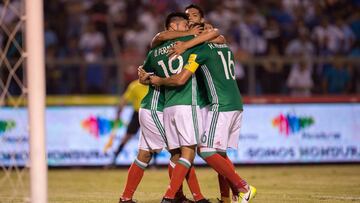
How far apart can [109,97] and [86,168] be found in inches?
64.6

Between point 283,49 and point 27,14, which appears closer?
point 27,14

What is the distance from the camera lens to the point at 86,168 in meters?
17.2

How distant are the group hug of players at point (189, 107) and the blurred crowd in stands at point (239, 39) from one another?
294 inches

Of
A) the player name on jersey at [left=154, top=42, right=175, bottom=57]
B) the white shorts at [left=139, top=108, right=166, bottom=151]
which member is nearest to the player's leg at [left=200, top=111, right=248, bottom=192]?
the white shorts at [left=139, top=108, right=166, bottom=151]

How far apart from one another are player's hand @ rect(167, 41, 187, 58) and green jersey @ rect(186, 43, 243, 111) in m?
0.15

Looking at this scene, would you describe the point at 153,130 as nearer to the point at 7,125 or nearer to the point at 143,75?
the point at 143,75

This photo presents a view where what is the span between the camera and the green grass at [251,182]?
10744 mm

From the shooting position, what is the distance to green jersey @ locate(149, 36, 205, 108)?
371 inches

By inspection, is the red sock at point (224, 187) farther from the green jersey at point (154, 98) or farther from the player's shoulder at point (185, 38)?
the player's shoulder at point (185, 38)

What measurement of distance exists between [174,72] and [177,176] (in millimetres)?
1268

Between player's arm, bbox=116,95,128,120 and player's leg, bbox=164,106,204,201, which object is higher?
player's leg, bbox=164,106,204,201

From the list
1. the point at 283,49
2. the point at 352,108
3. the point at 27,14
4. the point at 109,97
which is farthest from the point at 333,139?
the point at 27,14

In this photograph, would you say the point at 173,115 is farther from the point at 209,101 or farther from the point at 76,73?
the point at 76,73

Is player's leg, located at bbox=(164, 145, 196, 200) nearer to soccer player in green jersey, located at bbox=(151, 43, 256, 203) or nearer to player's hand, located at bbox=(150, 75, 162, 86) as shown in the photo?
soccer player in green jersey, located at bbox=(151, 43, 256, 203)
